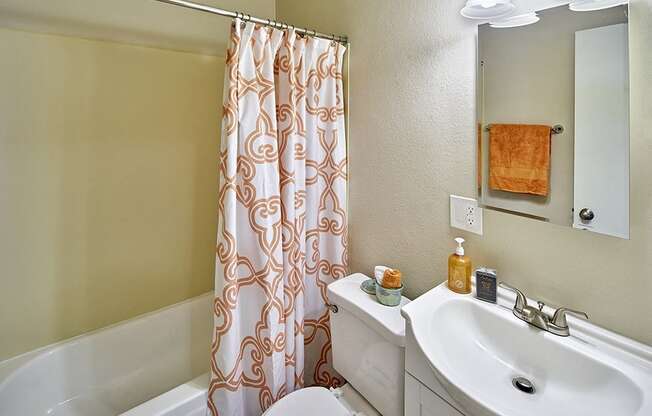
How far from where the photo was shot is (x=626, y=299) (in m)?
Answer: 0.80

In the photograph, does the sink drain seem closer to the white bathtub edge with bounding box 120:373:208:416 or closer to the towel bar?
the towel bar

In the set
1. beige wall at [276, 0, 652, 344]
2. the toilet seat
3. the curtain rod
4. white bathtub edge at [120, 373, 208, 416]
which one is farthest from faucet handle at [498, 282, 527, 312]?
the curtain rod

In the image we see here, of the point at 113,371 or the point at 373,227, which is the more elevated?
the point at 373,227

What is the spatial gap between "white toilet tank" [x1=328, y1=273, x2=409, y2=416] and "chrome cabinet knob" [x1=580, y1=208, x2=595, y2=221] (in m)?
0.65

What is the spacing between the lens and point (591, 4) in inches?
32.1

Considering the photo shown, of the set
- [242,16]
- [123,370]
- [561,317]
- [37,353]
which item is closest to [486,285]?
[561,317]

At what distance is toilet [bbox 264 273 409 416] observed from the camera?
1.09m

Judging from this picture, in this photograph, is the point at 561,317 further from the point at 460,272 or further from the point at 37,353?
the point at 37,353

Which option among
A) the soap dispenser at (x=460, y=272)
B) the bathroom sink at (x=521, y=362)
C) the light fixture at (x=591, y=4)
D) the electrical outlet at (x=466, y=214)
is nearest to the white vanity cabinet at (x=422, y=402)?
the bathroom sink at (x=521, y=362)

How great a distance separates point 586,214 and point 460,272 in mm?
394

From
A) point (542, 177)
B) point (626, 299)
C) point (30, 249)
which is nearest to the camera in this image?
point (626, 299)

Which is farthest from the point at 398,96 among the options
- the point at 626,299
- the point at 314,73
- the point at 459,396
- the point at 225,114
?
the point at 459,396

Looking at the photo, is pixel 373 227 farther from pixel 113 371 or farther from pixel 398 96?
pixel 113 371

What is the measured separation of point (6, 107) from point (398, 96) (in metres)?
1.78
